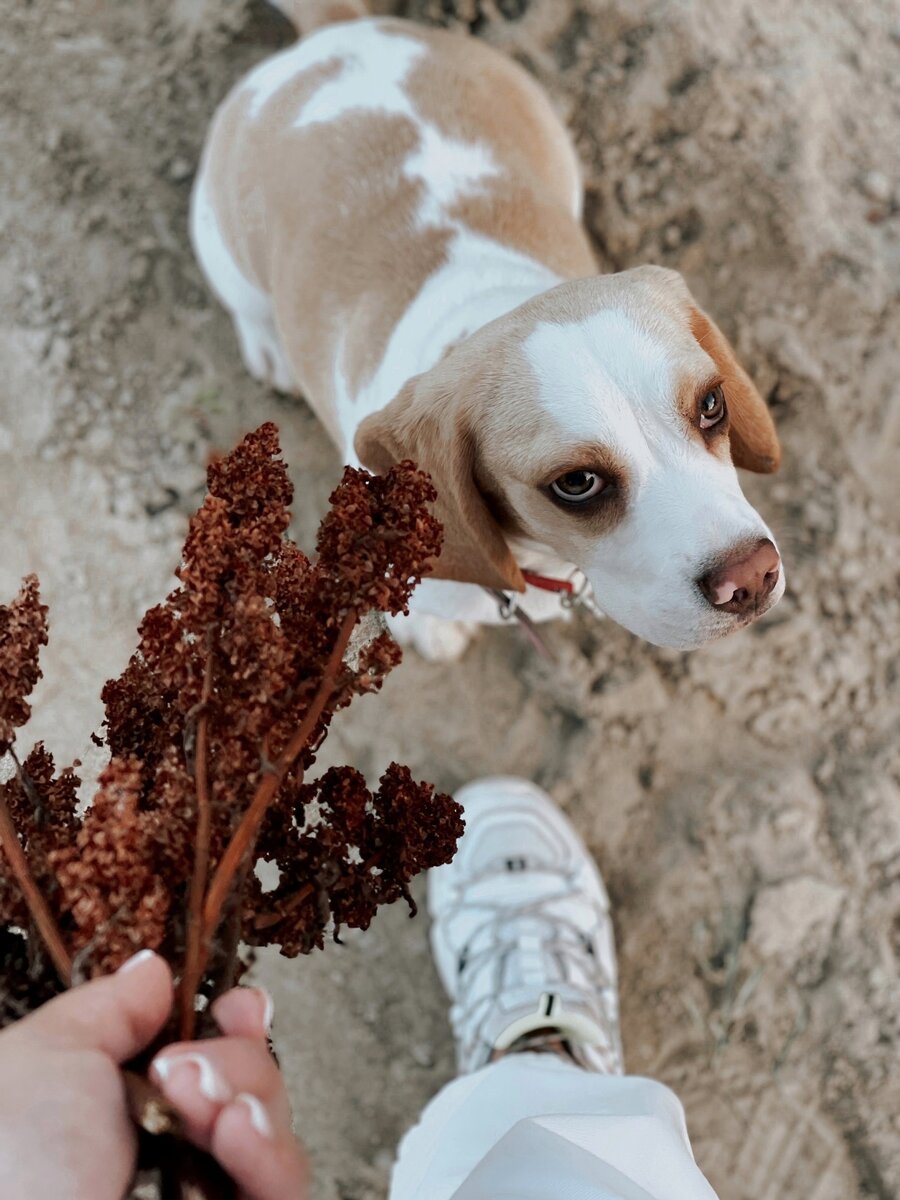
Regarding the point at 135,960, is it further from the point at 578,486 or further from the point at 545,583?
the point at 545,583

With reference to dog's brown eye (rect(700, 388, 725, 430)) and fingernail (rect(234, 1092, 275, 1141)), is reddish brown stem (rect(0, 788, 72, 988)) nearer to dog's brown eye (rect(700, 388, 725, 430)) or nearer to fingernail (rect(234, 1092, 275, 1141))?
fingernail (rect(234, 1092, 275, 1141))

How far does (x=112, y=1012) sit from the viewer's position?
59 cm

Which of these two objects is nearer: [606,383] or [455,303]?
[606,383]

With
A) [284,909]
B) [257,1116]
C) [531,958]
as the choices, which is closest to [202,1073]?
[257,1116]

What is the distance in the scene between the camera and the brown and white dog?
1.36m

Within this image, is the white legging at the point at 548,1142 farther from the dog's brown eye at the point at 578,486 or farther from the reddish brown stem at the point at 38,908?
the dog's brown eye at the point at 578,486

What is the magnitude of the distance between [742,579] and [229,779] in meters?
0.85

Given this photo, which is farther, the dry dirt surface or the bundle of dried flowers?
the dry dirt surface

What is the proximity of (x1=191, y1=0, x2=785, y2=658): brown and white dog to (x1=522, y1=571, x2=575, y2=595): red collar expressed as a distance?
0.07 ft

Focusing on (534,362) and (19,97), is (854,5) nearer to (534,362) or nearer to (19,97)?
(534,362)

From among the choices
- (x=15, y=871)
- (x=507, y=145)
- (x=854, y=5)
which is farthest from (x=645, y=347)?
(x=854, y=5)

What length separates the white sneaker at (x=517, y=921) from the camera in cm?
211

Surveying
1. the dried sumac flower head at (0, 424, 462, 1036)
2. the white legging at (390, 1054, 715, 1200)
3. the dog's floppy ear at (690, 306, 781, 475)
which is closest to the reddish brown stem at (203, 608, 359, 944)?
the dried sumac flower head at (0, 424, 462, 1036)

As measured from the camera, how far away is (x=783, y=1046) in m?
2.21
